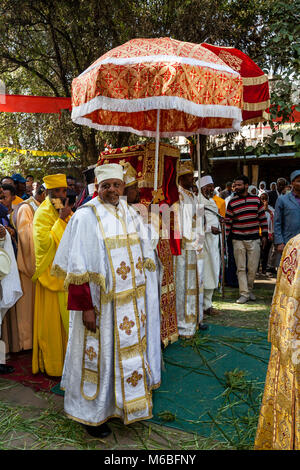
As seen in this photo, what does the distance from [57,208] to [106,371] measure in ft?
6.27

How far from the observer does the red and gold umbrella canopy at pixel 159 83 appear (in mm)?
3633

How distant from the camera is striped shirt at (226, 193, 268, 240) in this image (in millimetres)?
7195

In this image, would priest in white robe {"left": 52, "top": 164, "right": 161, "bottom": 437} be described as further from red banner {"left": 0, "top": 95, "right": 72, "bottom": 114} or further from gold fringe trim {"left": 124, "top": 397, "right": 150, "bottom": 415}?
red banner {"left": 0, "top": 95, "right": 72, "bottom": 114}

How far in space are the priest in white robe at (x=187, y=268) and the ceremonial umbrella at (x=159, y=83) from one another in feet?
5.35

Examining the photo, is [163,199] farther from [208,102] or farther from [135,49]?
[135,49]

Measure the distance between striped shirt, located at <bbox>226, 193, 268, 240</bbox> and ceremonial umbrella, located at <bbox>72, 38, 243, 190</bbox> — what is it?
329 cm

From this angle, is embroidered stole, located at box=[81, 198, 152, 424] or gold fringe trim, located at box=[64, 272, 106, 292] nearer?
gold fringe trim, located at box=[64, 272, 106, 292]

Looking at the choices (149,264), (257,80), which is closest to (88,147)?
(257,80)

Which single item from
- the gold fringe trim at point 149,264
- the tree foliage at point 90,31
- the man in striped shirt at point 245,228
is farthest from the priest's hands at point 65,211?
the tree foliage at point 90,31

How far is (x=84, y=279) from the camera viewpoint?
2.98m

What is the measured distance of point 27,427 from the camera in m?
3.27

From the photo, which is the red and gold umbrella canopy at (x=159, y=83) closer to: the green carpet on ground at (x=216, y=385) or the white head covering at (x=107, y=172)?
the white head covering at (x=107, y=172)

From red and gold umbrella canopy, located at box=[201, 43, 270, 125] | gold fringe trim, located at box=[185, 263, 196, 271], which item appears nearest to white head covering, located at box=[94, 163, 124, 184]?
gold fringe trim, located at box=[185, 263, 196, 271]
